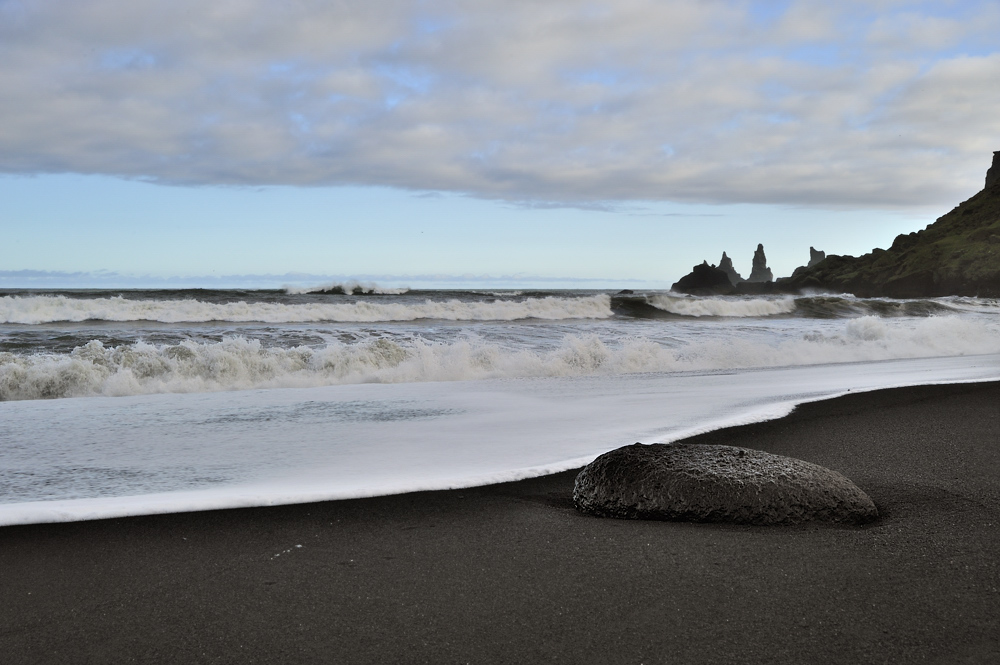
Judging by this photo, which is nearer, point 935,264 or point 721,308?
point 721,308

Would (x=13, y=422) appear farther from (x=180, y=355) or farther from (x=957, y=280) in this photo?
(x=957, y=280)

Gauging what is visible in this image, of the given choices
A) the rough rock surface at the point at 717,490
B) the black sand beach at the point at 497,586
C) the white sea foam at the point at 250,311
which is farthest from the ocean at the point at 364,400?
the white sea foam at the point at 250,311

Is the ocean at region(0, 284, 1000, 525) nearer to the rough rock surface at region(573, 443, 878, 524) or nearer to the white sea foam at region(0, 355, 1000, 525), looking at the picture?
the white sea foam at region(0, 355, 1000, 525)

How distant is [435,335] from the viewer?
53.9ft

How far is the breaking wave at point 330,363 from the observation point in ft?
29.0

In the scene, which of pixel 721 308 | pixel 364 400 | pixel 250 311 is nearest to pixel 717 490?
pixel 364 400

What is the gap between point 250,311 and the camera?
2366cm

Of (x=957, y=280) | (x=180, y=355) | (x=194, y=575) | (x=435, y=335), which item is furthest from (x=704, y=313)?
(x=957, y=280)

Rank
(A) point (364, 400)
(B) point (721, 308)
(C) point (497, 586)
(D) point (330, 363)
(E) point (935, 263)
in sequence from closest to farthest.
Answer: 1. (C) point (497, 586)
2. (A) point (364, 400)
3. (D) point (330, 363)
4. (B) point (721, 308)
5. (E) point (935, 263)

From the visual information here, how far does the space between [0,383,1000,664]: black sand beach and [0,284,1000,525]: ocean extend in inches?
21.5

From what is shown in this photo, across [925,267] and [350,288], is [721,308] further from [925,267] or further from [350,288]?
[925,267]

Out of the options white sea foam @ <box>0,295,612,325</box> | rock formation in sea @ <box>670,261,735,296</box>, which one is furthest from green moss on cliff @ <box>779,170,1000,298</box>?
white sea foam @ <box>0,295,612,325</box>

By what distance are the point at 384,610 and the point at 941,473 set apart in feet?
11.7

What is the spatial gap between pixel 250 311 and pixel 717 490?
22522 mm
